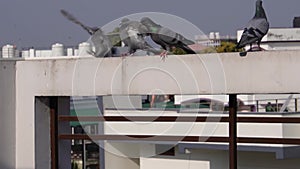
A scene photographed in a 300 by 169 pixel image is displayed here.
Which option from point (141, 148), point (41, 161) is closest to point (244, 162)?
point (141, 148)

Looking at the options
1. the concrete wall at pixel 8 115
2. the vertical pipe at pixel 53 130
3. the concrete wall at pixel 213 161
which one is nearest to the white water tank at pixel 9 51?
the concrete wall at pixel 213 161

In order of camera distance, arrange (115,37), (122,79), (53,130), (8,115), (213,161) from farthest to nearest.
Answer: (213,161) → (8,115) → (53,130) → (115,37) → (122,79)

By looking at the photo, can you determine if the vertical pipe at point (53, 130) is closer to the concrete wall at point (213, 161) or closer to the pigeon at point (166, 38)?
the pigeon at point (166, 38)

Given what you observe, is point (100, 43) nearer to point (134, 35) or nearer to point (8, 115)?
point (134, 35)

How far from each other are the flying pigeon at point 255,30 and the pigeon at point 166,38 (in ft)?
0.98

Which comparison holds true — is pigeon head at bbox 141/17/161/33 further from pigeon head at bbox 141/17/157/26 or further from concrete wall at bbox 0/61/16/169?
concrete wall at bbox 0/61/16/169

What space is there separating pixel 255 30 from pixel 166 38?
502 mm

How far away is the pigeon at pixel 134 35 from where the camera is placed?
11.5 ft

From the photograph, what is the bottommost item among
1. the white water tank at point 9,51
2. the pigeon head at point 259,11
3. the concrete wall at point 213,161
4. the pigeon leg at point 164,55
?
the concrete wall at point 213,161

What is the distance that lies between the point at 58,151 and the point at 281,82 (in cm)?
152

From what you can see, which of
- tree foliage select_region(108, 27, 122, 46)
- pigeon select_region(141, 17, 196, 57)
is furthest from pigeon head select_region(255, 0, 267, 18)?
tree foliage select_region(108, 27, 122, 46)

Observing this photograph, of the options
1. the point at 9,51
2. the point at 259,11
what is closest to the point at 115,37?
the point at 259,11

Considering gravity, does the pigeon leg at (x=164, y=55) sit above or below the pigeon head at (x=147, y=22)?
below

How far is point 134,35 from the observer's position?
11.6 feet
